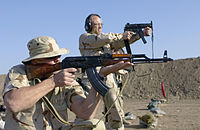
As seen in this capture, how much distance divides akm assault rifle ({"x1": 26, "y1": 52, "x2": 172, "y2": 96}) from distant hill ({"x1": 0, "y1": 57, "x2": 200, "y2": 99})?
57.5 feet

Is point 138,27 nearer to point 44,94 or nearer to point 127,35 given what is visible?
point 127,35

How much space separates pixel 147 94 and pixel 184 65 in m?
5.29

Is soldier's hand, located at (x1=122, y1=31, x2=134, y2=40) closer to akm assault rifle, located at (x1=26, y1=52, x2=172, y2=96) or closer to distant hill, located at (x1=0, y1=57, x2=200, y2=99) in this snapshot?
akm assault rifle, located at (x1=26, y1=52, x2=172, y2=96)

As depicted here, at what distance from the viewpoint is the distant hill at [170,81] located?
71.9 ft

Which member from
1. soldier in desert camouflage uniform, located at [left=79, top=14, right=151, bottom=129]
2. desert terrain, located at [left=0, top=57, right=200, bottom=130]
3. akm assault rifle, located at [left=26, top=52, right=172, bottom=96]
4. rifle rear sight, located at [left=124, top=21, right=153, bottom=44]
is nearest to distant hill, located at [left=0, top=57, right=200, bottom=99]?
desert terrain, located at [left=0, top=57, right=200, bottom=130]

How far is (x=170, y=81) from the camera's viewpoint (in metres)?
23.9

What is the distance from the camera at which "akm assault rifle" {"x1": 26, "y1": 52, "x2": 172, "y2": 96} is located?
3256 mm

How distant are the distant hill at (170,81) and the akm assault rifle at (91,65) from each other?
17.5 meters

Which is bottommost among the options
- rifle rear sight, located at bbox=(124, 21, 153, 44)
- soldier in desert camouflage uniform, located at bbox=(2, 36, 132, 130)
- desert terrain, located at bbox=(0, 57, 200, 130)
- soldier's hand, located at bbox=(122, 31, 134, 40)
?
desert terrain, located at bbox=(0, 57, 200, 130)

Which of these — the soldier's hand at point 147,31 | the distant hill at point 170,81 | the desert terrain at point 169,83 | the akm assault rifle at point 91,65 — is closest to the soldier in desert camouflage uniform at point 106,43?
the soldier's hand at point 147,31

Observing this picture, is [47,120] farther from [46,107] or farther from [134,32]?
[134,32]

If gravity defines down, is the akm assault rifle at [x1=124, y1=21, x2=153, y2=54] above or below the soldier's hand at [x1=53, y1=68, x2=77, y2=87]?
above

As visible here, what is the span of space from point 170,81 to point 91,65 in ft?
69.8

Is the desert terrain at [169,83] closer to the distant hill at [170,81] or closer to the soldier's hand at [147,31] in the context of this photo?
the distant hill at [170,81]
